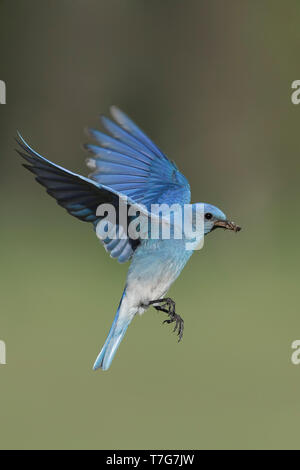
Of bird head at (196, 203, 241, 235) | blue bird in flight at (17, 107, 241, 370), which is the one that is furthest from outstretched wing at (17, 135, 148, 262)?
bird head at (196, 203, 241, 235)

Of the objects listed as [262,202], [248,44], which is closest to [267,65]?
[248,44]

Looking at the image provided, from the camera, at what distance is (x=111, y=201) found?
3.78 ft

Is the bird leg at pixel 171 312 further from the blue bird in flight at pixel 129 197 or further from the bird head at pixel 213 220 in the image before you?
the bird head at pixel 213 220

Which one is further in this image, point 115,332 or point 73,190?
point 115,332

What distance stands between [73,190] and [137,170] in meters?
0.38

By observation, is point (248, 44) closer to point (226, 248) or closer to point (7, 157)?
point (226, 248)

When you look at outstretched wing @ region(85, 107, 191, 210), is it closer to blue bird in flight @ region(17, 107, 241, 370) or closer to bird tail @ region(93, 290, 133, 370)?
blue bird in flight @ region(17, 107, 241, 370)

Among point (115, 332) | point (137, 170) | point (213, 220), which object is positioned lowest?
point (115, 332)

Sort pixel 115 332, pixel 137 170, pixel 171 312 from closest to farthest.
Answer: pixel 171 312
pixel 115 332
pixel 137 170

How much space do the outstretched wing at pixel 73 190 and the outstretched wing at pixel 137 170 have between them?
202mm

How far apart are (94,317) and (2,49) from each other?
9.12ft

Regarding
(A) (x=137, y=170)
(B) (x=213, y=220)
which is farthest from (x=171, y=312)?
(A) (x=137, y=170)

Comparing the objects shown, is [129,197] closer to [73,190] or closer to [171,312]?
[73,190]

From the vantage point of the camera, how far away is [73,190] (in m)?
1.15
